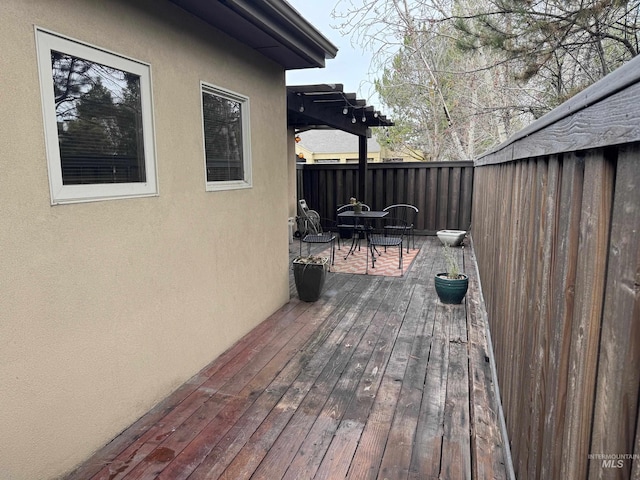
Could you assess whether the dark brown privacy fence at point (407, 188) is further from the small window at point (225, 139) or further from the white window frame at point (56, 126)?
the white window frame at point (56, 126)

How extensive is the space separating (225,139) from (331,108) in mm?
3455

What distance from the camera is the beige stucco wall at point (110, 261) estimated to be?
161 cm

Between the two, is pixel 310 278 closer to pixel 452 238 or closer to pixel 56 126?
pixel 56 126

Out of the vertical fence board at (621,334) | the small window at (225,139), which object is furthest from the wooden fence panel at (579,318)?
the small window at (225,139)

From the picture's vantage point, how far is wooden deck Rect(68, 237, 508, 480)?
1.88 meters

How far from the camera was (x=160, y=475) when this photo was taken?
71.8 inches

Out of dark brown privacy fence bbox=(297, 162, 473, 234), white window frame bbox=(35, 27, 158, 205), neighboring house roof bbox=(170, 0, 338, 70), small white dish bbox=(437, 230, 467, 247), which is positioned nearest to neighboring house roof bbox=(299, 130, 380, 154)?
dark brown privacy fence bbox=(297, 162, 473, 234)

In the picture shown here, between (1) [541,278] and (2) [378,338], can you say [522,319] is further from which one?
(2) [378,338]

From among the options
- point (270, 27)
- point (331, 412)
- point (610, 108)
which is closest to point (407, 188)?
point (270, 27)

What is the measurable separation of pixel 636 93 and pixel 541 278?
0.76 metres

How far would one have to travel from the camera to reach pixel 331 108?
6230 millimetres

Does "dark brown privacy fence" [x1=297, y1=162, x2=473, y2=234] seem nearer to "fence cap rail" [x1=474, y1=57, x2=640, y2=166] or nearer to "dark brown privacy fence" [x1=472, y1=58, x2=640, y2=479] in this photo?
"dark brown privacy fence" [x1=472, y1=58, x2=640, y2=479]

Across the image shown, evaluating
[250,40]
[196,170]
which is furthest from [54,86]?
[250,40]

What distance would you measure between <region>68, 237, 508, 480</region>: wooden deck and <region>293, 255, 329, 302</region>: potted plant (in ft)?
1.88
